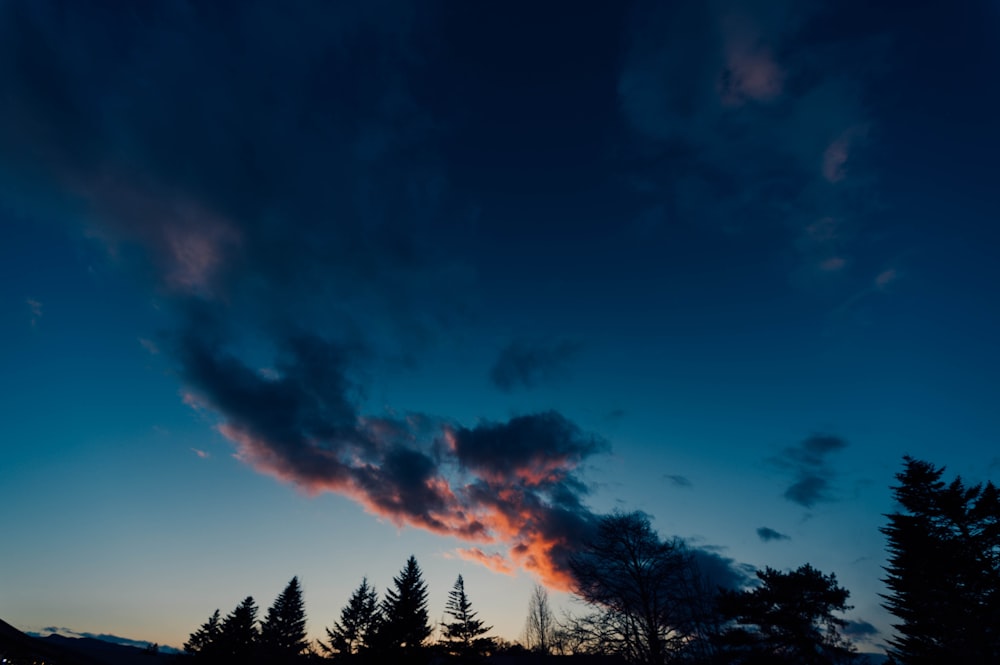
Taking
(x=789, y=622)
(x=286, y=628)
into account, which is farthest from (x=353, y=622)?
(x=789, y=622)

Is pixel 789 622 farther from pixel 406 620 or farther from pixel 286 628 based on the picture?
pixel 286 628

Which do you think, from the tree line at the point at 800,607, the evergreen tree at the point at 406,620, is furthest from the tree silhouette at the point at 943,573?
the evergreen tree at the point at 406,620

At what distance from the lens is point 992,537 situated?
25.9 meters

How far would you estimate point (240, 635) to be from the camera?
4878cm

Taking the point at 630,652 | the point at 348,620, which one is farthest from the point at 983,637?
the point at 348,620

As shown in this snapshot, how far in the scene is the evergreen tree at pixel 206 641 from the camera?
46.5 meters

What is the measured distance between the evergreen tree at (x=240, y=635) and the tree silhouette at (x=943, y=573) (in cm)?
6387

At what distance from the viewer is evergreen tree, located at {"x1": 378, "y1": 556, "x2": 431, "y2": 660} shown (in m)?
34.2

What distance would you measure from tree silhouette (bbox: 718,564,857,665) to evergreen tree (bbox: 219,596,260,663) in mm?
52876

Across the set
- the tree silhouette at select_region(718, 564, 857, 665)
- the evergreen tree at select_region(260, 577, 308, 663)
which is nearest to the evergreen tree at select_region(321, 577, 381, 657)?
the evergreen tree at select_region(260, 577, 308, 663)

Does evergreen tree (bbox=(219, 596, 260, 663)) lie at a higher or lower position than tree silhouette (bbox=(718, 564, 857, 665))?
lower

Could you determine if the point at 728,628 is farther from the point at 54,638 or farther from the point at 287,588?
the point at 54,638

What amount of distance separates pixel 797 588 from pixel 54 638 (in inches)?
4690

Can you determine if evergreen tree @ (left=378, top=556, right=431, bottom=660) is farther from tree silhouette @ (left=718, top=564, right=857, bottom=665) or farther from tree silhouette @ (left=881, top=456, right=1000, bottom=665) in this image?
tree silhouette @ (left=881, top=456, right=1000, bottom=665)
